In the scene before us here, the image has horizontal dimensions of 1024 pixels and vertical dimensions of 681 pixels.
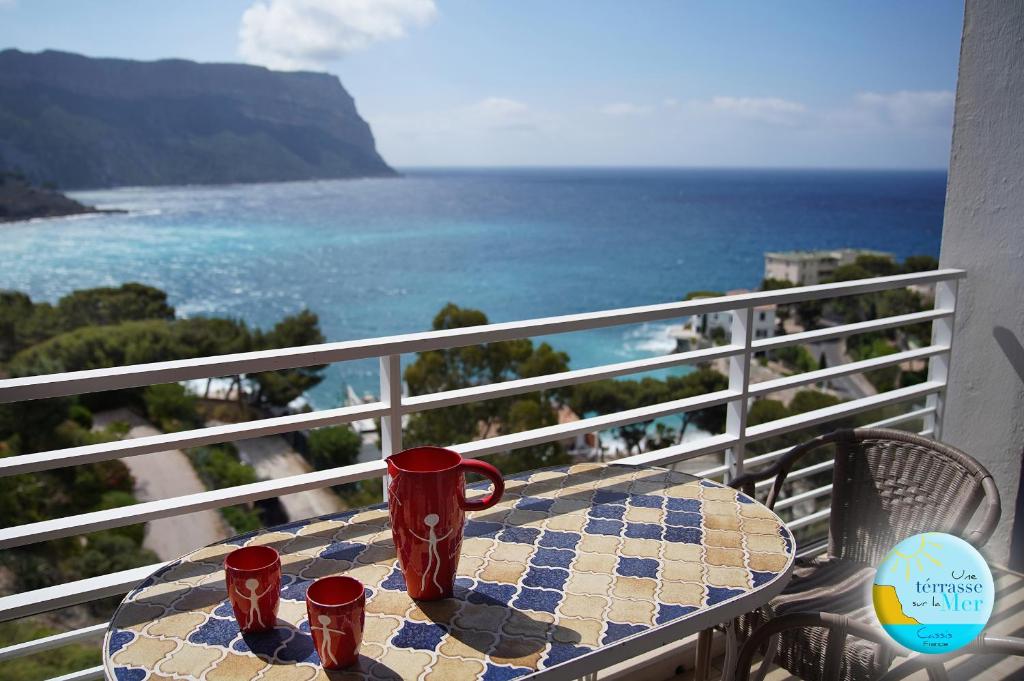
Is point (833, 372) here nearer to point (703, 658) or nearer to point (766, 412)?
point (703, 658)

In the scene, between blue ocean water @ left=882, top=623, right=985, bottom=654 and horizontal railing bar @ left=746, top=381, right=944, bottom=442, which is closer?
blue ocean water @ left=882, top=623, right=985, bottom=654

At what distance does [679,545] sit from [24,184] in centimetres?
4476

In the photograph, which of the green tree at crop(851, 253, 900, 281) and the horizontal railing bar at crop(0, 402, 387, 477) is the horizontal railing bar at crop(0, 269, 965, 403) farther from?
the green tree at crop(851, 253, 900, 281)

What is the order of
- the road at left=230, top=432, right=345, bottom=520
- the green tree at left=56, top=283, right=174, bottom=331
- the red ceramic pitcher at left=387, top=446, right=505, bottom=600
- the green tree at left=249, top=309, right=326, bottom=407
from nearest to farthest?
the red ceramic pitcher at left=387, top=446, right=505, bottom=600, the road at left=230, top=432, right=345, bottom=520, the green tree at left=249, top=309, right=326, bottom=407, the green tree at left=56, top=283, right=174, bottom=331

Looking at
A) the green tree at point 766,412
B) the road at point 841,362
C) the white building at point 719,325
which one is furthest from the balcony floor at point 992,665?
the road at point 841,362

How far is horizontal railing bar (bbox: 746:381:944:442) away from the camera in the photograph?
2.48 metres

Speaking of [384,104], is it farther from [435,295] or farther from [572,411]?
[572,411]

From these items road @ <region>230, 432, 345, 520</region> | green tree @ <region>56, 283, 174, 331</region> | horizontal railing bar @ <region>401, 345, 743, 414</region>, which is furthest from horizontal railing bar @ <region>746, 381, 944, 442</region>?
green tree @ <region>56, 283, 174, 331</region>

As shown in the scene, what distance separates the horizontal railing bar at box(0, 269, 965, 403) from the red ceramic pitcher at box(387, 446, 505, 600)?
552mm

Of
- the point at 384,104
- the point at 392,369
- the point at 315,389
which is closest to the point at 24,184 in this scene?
the point at 315,389

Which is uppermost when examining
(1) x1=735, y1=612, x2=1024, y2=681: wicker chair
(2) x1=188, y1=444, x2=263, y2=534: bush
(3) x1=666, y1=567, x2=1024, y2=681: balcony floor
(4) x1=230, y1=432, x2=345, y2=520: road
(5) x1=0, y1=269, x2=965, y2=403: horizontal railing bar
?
(5) x1=0, y1=269, x2=965, y2=403: horizontal railing bar

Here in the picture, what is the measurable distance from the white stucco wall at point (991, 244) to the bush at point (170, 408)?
24.7 metres

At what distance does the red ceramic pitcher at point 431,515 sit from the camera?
96 centimetres

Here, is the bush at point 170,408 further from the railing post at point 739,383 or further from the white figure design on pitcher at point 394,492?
the white figure design on pitcher at point 394,492
